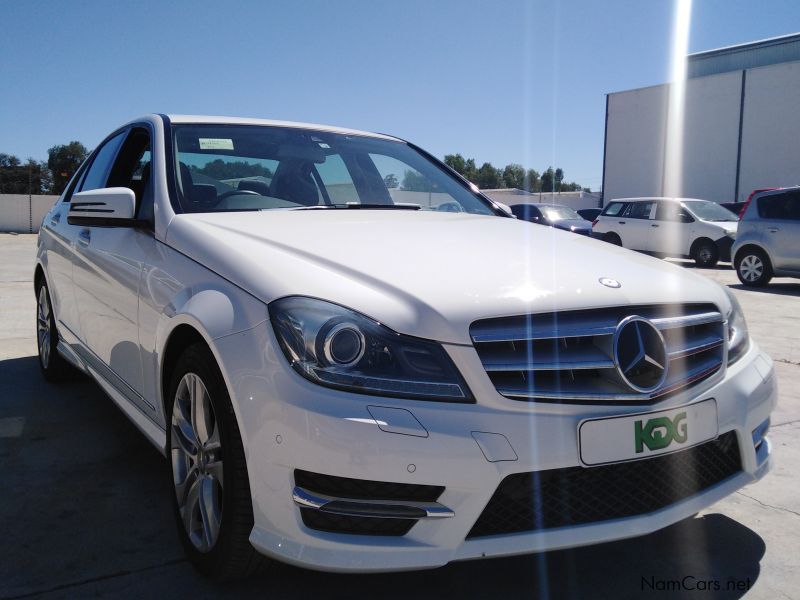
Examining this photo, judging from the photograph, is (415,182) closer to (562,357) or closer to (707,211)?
(562,357)

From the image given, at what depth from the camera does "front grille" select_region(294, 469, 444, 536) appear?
70.1 inches

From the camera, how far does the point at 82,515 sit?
2.69m

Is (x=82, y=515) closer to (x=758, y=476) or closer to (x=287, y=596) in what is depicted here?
(x=287, y=596)

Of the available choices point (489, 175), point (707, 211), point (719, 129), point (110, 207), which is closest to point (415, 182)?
point (110, 207)

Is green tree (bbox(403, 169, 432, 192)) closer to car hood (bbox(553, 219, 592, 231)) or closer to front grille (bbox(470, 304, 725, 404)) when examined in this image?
front grille (bbox(470, 304, 725, 404))

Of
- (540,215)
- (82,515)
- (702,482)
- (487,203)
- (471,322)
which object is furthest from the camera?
(540,215)

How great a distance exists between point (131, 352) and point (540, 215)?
16.7 metres

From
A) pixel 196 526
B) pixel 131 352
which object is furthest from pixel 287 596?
pixel 131 352

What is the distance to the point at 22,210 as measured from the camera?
119 feet

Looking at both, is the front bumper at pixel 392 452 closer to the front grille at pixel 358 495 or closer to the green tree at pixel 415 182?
the front grille at pixel 358 495

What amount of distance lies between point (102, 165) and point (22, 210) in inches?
1436

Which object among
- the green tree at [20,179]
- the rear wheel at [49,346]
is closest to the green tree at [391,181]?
the rear wheel at [49,346]

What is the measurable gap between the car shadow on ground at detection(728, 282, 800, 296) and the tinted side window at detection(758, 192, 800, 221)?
42.8 inches

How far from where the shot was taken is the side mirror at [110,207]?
2.77 metres
